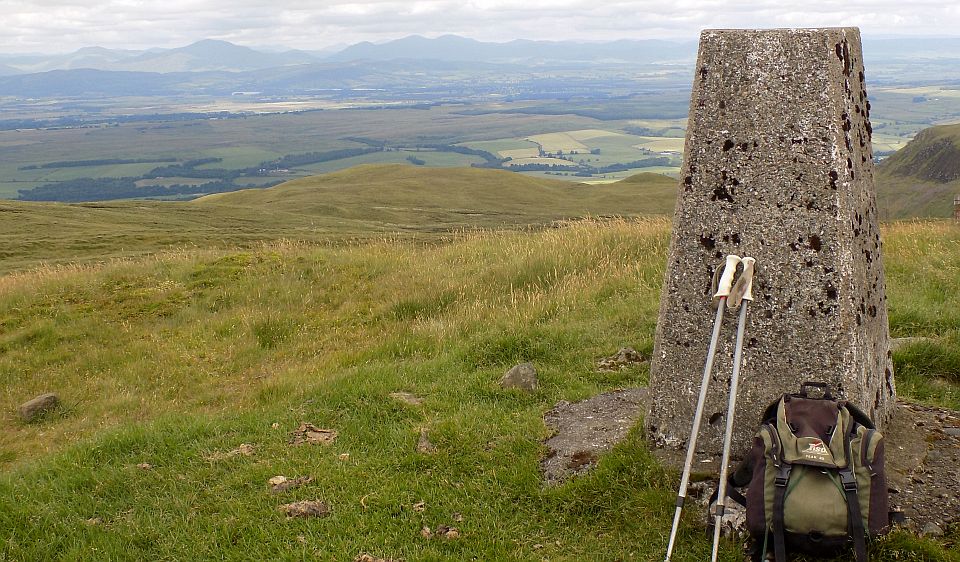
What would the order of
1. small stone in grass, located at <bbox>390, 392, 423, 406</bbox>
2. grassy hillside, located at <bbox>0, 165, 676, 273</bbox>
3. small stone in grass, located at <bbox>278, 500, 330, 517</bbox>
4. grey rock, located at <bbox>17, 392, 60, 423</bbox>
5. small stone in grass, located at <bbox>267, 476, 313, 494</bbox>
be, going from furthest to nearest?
grassy hillside, located at <bbox>0, 165, 676, 273</bbox> < grey rock, located at <bbox>17, 392, 60, 423</bbox> < small stone in grass, located at <bbox>390, 392, 423, 406</bbox> < small stone in grass, located at <bbox>267, 476, 313, 494</bbox> < small stone in grass, located at <bbox>278, 500, 330, 517</bbox>

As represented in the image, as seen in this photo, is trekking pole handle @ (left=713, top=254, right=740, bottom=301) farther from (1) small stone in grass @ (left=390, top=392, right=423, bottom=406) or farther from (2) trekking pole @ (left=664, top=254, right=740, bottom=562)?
(1) small stone in grass @ (left=390, top=392, right=423, bottom=406)

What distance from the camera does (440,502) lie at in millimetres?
5406

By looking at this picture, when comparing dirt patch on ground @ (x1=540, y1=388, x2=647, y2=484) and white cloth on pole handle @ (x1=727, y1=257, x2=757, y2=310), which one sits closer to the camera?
white cloth on pole handle @ (x1=727, y1=257, x2=757, y2=310)

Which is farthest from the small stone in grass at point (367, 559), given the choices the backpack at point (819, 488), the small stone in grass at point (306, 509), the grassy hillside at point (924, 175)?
the grassy hillside at point (924, 175)

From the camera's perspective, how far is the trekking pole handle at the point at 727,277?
4789 mm

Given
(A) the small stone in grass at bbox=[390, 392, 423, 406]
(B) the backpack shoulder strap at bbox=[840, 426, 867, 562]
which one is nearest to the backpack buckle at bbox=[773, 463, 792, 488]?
(B) the backpack shoulder strap at bbox=[840, 426, 867, 562]

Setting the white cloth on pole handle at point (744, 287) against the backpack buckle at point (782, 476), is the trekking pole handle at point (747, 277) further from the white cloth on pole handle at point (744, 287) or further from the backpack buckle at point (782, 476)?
the backpack buckle at point (782, 476)

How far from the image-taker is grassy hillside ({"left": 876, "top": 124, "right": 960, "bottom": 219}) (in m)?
94.8

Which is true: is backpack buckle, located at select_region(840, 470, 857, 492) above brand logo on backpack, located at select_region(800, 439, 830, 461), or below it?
below

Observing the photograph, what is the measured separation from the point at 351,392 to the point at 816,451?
14.9 feet

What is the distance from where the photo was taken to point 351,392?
7.39 m

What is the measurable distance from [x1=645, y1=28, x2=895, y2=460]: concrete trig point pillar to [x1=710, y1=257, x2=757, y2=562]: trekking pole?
0.23m

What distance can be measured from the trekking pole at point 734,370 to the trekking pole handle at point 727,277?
7 centimetres

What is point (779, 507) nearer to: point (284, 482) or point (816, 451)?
point (816, 451)
